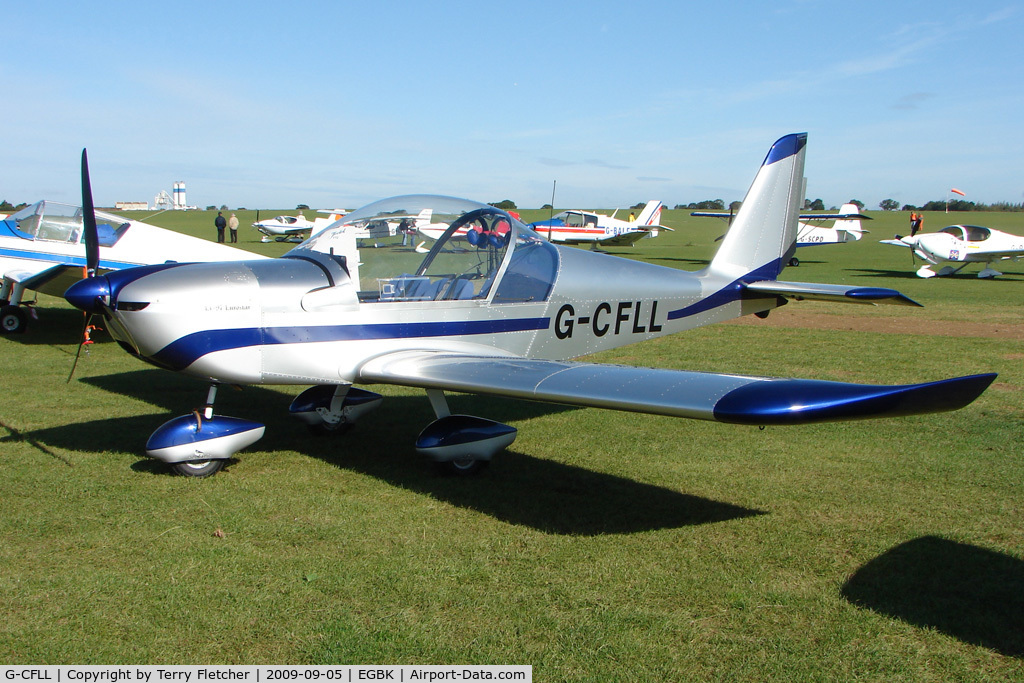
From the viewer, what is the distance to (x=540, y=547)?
4.12 m

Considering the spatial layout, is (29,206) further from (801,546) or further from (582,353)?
(801,546)

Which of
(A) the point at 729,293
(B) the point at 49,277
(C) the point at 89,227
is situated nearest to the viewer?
(C) the point at 89,227

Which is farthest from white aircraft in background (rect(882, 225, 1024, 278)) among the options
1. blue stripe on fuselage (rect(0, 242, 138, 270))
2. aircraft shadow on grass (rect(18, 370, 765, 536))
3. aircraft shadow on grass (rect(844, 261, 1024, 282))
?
blue stripe on fuselage (rect(0, 242, 138, 270))

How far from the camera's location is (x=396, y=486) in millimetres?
5133

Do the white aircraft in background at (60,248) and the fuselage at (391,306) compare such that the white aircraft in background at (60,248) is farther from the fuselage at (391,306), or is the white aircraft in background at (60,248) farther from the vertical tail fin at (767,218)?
the vertical tail fin at (767,218)

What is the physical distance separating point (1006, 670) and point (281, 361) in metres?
4.31

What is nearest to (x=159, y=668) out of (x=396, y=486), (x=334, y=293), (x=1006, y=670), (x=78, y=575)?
(x=78, y=575)

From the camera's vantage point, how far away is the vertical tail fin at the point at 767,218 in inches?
303

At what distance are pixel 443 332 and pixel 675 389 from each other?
231 cm

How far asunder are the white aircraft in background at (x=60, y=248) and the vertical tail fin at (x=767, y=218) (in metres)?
7.42

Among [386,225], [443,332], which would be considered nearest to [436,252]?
[386,225]

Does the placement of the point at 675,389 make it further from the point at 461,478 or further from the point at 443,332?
the point at 443,332

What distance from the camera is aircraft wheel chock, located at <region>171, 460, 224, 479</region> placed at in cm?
515

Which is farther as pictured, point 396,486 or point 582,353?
point 582,353
